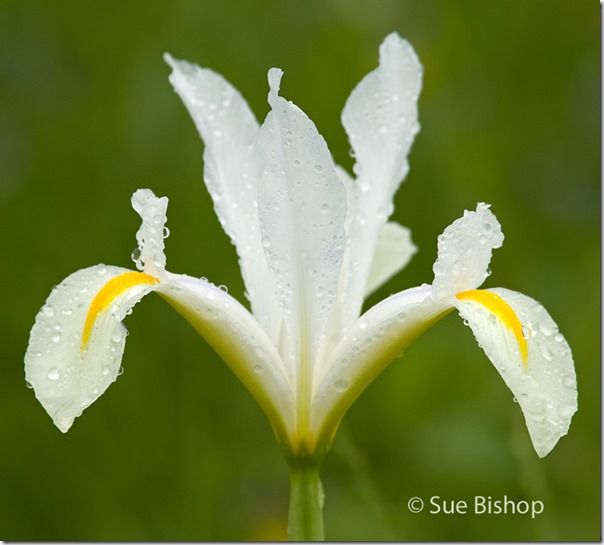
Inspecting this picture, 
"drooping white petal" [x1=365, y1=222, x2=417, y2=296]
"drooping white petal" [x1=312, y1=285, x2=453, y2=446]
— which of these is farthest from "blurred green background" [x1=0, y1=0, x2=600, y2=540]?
"drooping white petal" [x1=312, y1=285, x2=453, y2=446]

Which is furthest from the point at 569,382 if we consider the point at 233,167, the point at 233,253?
the point at 233,253

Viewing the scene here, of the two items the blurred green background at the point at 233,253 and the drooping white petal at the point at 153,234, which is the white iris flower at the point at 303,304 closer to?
the drooping white petal at the point at 153,234

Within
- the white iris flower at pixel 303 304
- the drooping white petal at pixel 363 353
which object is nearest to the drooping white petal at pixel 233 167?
the white iris flower at pixel 303 304

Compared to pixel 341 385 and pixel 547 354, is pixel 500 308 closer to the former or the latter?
pixel 547 354

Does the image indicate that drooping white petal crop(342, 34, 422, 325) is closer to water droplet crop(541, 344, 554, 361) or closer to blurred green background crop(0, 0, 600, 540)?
water droplet crop(541, 344, 554, 361)

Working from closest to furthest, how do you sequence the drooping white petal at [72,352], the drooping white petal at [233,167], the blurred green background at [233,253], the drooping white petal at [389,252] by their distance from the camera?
the drooping white petal at [72,352], the drooping white petal at [233,167], the drooping white petal at [389,252], the blurred green background at [233,253]
